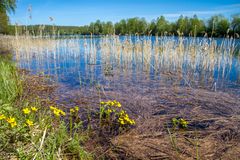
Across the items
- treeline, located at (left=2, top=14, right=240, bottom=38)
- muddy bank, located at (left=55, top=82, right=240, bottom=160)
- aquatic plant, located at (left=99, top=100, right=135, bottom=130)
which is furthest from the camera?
treeline, located at (left=2, top=14, right=240, bottom=38)

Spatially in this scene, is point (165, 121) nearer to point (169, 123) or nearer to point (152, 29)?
point (169, 123)

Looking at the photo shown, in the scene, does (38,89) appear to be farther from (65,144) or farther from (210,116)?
(210,116)

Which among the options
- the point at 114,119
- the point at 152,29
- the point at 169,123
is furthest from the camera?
the point at 152,29

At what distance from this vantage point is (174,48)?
33.4 ft

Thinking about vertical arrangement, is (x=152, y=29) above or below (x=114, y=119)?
above

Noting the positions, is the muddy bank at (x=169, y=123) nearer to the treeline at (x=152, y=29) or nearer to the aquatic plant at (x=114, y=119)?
the aquatic plant at (x=114, y=119)

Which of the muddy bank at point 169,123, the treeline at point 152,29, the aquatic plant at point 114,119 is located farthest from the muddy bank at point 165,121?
the treeline at point 152,29

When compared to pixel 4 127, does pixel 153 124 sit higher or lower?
lower

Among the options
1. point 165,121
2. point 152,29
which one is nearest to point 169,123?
point 165,121

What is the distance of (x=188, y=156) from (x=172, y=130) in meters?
0.81

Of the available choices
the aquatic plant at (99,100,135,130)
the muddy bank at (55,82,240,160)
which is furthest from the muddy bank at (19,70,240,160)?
the aquatic plant at (99,100,135,130)

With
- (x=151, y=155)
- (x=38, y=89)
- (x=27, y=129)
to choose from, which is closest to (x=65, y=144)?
(x=27, y=129)

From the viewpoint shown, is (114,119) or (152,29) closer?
(114,119)

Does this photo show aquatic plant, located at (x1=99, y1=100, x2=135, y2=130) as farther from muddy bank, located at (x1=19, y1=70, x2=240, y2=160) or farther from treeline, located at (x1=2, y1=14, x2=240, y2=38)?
treeline, located at (x1=2, y1=14, x2=240, y2=38)
